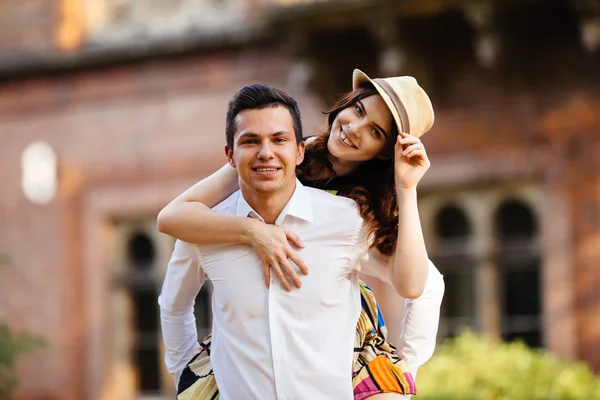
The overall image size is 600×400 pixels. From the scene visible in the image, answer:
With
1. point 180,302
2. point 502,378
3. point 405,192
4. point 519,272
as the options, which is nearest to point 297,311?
point 405,192

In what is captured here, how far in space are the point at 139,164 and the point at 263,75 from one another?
4.54 ft

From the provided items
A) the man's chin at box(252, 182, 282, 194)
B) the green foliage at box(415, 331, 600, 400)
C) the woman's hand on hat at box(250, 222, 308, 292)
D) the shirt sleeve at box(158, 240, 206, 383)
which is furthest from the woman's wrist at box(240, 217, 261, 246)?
the green foliage at box(415, 331, 600, 400)

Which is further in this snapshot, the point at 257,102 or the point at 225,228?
the point at 225,228

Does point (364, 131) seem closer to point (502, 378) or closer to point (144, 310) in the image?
point (502, 378)

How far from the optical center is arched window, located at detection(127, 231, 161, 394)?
9.73 meters

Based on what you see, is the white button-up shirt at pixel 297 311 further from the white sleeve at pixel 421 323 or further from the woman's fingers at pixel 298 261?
the white sleeve at pixel 421 323

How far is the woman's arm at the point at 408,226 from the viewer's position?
279cm

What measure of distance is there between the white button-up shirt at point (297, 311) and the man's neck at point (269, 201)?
→ 0.06 ft

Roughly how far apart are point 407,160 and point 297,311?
47 centimetres

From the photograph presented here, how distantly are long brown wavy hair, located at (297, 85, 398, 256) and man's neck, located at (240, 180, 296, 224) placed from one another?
7.7 inches

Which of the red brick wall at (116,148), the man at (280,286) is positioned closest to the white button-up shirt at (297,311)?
the man at (280,286)

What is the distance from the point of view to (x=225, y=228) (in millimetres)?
2883

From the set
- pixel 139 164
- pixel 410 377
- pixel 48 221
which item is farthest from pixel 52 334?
pixel 410 377

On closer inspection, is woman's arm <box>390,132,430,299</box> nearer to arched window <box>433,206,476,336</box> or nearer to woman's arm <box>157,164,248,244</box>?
woman's arm <box>157,164,248,244</box>
